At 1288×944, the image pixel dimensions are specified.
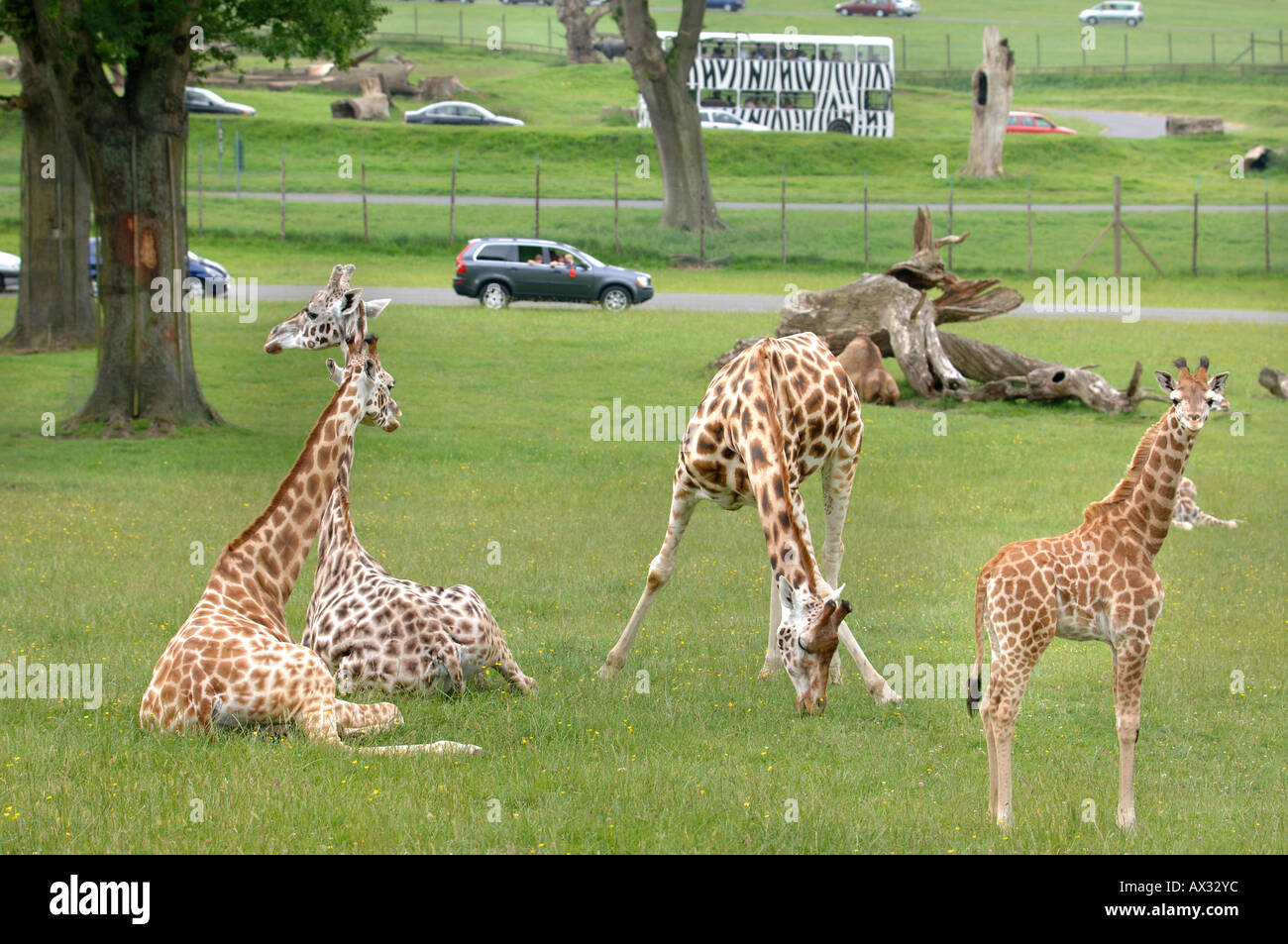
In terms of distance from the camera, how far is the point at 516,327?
3234 centimetres

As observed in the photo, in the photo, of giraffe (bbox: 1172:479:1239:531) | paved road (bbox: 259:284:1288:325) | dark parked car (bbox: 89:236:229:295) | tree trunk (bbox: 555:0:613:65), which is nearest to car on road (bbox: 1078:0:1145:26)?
tree trunk (bbox: 555:0:613:65)

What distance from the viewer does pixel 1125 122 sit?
78.8 metres

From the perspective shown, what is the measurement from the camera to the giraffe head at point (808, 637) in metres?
8.69

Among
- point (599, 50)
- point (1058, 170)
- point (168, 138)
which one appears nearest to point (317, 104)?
point (599, 50)

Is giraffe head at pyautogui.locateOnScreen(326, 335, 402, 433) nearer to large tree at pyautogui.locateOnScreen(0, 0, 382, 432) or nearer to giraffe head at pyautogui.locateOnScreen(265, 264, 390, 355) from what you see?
giraffe head at pyautogui.locateOnScreen(265, 264, 390, 355)

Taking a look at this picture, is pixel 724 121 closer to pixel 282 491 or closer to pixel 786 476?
pixel 786 476

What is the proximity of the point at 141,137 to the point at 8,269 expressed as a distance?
1844cm

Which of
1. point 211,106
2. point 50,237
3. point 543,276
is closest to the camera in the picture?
point 50,237

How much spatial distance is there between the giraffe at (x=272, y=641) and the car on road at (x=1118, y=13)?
110m

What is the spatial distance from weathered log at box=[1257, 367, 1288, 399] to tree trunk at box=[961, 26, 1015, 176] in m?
28.4

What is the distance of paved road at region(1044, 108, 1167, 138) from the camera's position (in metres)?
74.4

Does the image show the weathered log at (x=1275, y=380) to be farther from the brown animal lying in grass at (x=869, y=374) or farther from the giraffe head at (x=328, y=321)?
the giraffe head at (x=328, y=321)

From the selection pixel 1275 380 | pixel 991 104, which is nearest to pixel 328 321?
pixel 1275 380

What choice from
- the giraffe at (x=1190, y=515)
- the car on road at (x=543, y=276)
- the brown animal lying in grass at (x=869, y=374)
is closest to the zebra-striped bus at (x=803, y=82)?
the car on road at (x=543, y=276)
